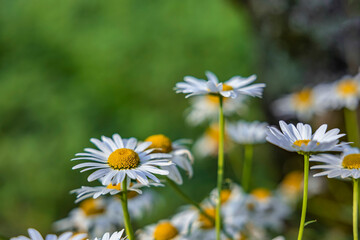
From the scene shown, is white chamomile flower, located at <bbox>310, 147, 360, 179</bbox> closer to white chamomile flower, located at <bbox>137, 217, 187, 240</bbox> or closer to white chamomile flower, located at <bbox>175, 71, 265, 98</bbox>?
white chamomile flower, located at <bbox>175, 71, 265, 98</bbox>

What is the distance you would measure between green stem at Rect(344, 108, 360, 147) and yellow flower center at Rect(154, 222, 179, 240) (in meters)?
0.58

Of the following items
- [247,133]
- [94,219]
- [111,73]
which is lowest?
[94,219]

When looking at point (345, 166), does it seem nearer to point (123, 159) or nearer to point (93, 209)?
point (123, 159)

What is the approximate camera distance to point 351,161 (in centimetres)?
54

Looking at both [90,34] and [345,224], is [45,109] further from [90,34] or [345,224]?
[345,224]

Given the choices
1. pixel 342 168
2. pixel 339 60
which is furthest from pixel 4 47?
pixel 342 168

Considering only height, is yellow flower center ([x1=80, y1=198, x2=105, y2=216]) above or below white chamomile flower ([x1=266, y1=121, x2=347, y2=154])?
below

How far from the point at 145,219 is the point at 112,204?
1253mm

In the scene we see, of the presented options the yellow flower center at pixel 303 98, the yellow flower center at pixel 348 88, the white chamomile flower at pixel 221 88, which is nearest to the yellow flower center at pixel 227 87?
the white chamomile flower at pixel 221 88

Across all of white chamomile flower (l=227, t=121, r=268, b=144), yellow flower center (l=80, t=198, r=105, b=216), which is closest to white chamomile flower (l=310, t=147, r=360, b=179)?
white chamomile flower (l=227, t=121, r=268, b=144)

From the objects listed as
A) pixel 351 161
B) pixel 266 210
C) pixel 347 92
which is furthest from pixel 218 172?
pixel 347 92

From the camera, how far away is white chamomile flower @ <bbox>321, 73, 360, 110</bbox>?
1146mm

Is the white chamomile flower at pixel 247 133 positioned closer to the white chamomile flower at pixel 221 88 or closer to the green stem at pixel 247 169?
the green stem at pixel 247 169

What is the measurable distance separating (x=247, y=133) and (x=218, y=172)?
37 centimetres
